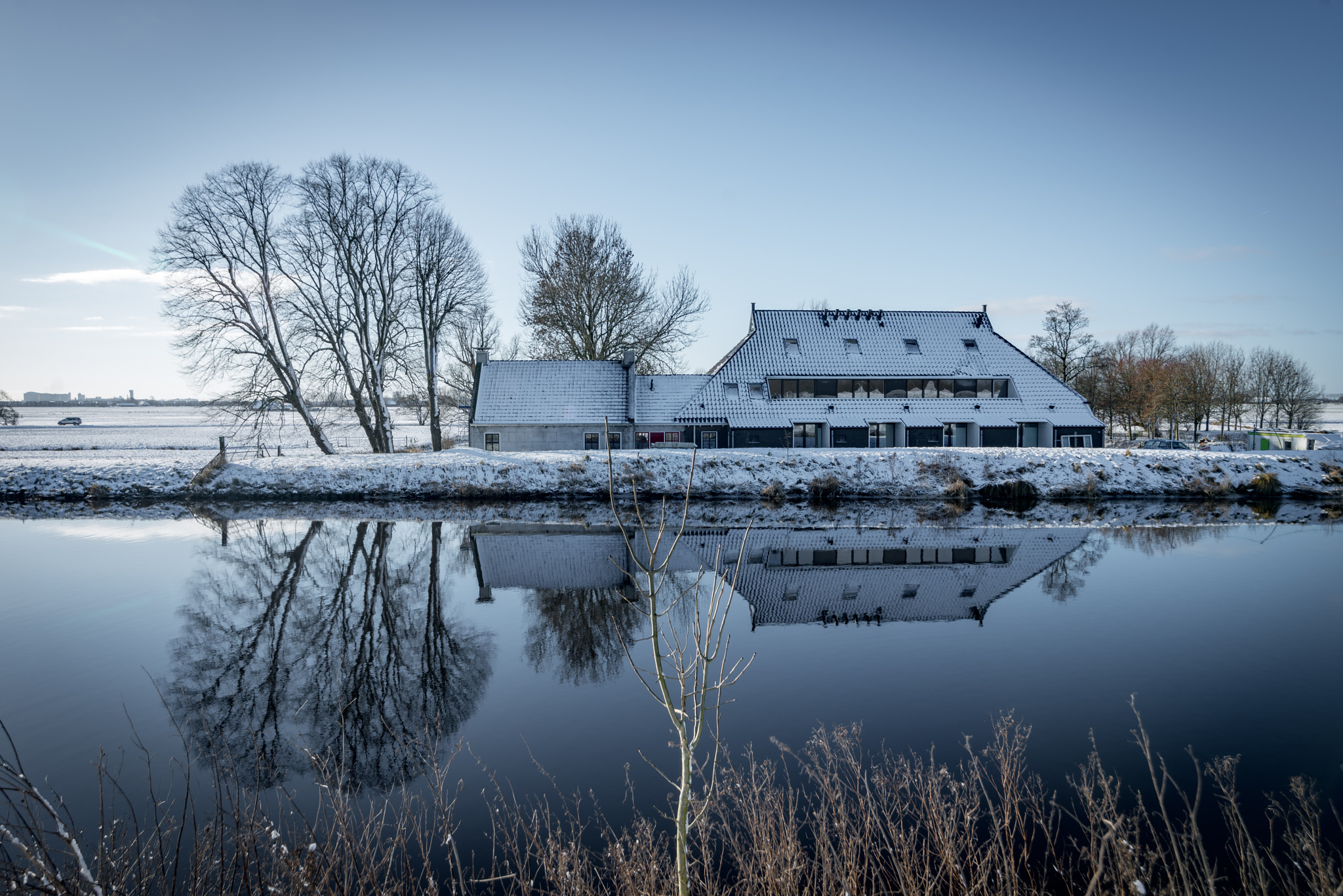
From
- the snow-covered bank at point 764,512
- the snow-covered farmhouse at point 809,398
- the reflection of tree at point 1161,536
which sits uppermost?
the snow-covered farmhouse at point 809,398

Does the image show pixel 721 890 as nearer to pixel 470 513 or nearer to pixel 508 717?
pixel 508 717

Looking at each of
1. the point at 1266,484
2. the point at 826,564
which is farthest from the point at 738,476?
the point at 1266,484

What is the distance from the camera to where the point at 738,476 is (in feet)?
83.8

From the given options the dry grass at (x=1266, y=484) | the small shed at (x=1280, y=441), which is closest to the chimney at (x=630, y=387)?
the dry grass at (x=1266, y=484)

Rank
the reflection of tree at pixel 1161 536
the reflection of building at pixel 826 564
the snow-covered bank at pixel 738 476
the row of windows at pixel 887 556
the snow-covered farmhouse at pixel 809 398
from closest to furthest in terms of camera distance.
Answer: the reflection of building at pixel 826 564, the row of windows at pixel 887 556, the reflection of tree at pixel 1161 536, the snow-covered bank at pixel 738 476, the snow-covered farmhouse at pixel 809 398

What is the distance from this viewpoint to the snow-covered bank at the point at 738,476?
24.7 m

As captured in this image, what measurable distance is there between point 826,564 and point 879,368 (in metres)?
20.0

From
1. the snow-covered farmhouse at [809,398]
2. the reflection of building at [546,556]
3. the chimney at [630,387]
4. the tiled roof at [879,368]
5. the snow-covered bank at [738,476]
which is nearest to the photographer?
the reflection of building at [546,556]

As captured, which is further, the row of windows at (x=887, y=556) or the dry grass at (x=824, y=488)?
the dry grass at (x=824, y=488)

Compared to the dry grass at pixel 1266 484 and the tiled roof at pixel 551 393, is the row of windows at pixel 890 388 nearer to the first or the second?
the tiled roof at pixel 551 393

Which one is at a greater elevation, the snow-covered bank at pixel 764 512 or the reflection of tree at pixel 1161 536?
the snow-covered bank at pixel 764 512

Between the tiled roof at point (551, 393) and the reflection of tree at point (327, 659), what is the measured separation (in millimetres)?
16936

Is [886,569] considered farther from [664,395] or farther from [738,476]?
[664,395]

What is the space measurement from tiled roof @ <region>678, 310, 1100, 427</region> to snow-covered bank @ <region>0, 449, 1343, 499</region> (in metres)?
4.81
